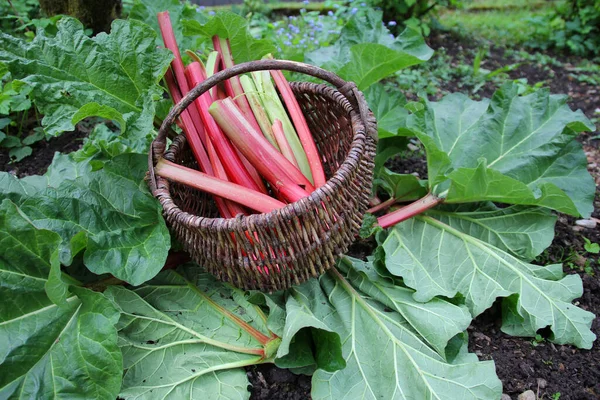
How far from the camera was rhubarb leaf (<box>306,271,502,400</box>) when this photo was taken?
192cm

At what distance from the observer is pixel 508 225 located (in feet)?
8.57

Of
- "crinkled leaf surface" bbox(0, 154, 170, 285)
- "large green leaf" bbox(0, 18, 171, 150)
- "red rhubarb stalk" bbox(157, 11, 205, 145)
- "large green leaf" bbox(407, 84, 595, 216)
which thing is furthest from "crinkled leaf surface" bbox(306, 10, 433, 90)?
"crinkled leaf surface" bbox(0, 154, 170, 285)

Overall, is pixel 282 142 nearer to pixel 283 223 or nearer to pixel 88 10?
pixel 283 223

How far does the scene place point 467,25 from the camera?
618 cm

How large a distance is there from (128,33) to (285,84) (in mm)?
762

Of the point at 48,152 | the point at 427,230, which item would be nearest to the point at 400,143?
the point at 427,230

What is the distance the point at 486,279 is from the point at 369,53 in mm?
1254

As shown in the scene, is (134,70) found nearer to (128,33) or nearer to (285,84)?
(128,33)

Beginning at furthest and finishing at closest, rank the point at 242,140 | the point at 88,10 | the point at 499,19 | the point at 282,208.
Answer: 1. the point at 499,19
2. the point at 88,10
3. the point at 242,140
4. the point at 282,208

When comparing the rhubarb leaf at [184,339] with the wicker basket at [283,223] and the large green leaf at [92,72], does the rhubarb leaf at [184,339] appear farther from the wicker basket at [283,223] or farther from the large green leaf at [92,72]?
the large green leaf at [92,72]

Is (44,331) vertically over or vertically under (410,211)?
over

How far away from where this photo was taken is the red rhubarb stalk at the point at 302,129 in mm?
2232

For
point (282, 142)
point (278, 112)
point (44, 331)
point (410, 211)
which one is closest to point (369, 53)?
point (278, 112)

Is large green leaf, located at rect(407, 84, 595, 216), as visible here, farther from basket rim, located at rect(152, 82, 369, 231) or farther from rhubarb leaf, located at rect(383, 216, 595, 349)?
basket rim, located at rect(152, 82, 369, 231)
